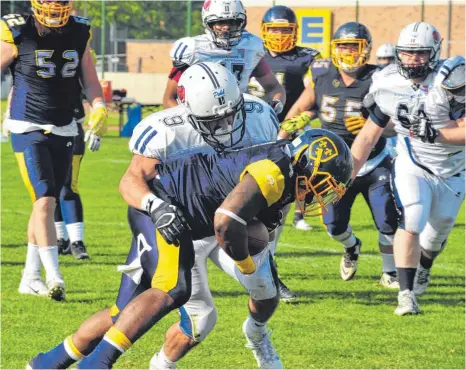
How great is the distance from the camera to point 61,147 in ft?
21.9

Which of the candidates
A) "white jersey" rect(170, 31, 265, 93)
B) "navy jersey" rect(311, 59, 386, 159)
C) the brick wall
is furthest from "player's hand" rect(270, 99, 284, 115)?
the brick wall

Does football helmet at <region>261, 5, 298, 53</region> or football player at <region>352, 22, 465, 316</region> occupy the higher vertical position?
football helmet at <region>261, 5, 298, 53</region>

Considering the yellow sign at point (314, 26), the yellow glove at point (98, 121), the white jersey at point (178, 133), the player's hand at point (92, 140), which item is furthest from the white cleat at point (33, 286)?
the yellow sign at point (314, 26)

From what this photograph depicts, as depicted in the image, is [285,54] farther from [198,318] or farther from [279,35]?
[198,318]

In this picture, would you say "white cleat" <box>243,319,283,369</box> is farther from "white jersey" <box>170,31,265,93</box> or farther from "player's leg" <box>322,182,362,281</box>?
"player's leg" <box>322,182,362,281</box>

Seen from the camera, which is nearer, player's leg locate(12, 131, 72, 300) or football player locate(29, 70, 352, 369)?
football player locate(29, 70, 352, 369)

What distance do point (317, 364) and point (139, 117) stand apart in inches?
620

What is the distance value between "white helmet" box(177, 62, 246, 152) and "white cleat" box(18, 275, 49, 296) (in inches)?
105

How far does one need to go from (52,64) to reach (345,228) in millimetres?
2375

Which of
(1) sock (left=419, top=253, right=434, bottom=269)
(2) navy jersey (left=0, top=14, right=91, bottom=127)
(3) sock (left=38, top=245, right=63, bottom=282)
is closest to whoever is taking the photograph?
(3) sock (left=38, top=245, right=63, bottom=282)

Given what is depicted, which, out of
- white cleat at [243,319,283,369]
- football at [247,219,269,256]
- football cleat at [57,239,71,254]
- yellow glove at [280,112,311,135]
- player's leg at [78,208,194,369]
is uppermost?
yellow glove at [280,112,311,135]

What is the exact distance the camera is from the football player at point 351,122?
738cm

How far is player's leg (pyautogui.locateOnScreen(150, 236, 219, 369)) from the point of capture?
456 cm

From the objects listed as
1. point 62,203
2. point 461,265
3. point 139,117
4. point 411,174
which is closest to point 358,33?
point 411,174
